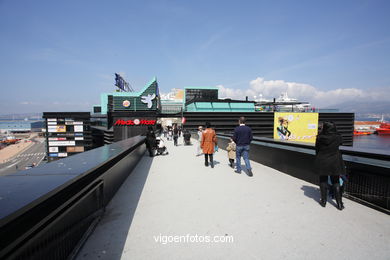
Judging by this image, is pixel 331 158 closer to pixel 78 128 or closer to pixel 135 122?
pixel 135 122

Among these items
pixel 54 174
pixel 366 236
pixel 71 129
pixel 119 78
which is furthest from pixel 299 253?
pixel 119 78

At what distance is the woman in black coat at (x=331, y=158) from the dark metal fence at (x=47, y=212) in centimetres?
379

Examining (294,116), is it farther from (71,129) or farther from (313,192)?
(71,129)

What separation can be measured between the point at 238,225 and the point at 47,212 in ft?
7.70

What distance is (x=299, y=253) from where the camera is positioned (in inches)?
83.7

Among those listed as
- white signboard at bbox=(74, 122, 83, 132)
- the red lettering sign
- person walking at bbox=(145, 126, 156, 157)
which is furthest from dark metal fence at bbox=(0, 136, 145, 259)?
white signboard at bbox=(74, 122, 83, 132)

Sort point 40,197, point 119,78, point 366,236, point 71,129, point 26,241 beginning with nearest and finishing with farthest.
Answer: point 26,241, point 40,197, point 366,236, point 71,129, point 119,78

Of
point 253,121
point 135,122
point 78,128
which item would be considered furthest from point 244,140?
point 78,128

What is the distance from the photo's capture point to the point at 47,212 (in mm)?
1547

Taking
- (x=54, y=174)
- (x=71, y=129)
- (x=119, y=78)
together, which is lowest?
(x=71, y=129)

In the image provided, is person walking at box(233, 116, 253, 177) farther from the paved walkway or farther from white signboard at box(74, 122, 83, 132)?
white signboard at box(74, 122, 83, 132)

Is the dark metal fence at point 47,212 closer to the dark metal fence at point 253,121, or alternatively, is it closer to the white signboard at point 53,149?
the dark metal fence at point 253,121

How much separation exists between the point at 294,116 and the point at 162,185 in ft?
169

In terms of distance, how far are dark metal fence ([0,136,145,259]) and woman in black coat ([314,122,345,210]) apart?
149 inches
